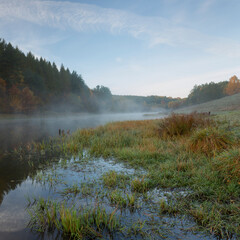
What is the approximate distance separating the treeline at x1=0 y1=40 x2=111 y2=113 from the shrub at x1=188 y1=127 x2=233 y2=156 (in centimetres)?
4348

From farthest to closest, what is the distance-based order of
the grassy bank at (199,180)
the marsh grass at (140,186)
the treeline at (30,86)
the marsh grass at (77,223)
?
the treeline at (30,86)
the marsh grass at (140,186)
the grassy bank at (199,180)
the marsh grass at (77,223)

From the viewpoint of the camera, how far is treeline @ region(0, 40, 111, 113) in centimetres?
4116

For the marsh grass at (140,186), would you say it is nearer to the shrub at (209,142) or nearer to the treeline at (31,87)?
the shrub at (209,142)

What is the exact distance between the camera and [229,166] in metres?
3.81

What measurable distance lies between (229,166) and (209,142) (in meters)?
2.01

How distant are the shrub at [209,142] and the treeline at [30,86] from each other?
43.5m

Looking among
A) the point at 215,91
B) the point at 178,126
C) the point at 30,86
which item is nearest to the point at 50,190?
the point at 178,126

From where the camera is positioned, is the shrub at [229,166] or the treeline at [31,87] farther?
the treeline at [31,87]

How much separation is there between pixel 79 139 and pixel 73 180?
206 inches

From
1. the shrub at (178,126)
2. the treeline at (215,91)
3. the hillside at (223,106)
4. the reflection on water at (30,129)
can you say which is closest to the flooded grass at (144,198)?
the shrub at (178,126)

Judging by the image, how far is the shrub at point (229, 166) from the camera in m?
3.60

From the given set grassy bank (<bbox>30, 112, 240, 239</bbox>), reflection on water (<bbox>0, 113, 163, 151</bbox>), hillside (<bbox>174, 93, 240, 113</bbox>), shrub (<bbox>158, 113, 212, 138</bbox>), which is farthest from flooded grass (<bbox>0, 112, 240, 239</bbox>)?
hillside (<bbox>174, 93, 240, 113</bbox>)

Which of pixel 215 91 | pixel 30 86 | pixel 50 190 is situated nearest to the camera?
pixel 50 190

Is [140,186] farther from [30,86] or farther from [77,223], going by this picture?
[30,86]
